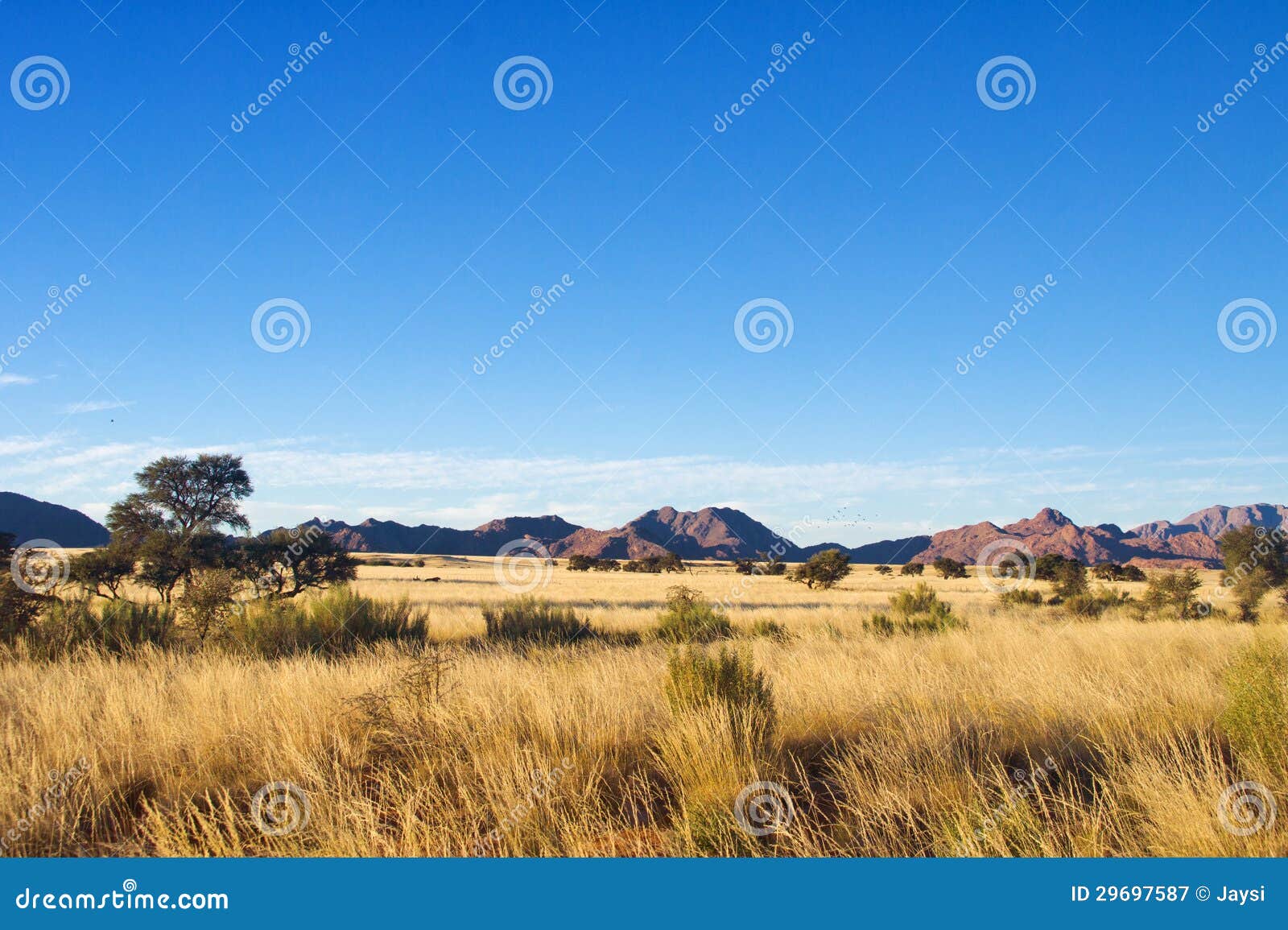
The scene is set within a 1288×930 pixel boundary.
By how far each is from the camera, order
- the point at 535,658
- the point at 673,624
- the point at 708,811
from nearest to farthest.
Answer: the point at 708,811
the point at 535,658
the point at 673,624

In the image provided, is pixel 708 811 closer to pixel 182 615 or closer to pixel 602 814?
pixel 602 814

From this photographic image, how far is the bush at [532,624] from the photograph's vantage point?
579 inches

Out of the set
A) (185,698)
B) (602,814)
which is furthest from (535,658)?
(602,814)

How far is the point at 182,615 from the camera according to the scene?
1231cm

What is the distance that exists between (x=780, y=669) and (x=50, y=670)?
8.41 metres

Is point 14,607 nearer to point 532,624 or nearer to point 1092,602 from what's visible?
point 532,624

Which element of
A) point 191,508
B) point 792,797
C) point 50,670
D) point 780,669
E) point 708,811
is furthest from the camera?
point 191,508
